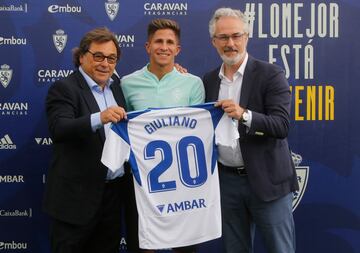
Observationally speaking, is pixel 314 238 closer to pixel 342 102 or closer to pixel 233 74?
pixel 342 102

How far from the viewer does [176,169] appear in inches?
90.9

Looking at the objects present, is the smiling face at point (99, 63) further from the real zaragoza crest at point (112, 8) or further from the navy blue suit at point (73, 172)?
the real zaragoza crest at point (112, 8)

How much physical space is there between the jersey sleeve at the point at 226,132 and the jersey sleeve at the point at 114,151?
462mm

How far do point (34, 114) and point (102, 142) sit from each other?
3.59 ft

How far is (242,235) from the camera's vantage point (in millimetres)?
2439

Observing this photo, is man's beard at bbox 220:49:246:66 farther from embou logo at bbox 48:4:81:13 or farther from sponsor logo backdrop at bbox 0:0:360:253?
embou logo at bbox 48:4:81:13

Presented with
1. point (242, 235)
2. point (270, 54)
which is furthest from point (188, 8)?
point (242, 235)

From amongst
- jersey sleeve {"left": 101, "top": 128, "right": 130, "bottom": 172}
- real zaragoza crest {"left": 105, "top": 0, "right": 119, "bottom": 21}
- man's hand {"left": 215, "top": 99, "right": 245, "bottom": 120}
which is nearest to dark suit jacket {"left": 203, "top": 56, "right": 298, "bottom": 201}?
man's hand {"left": 215, "top": 99, "right": 245, "bottom": 120}

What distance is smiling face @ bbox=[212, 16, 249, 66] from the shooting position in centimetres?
225

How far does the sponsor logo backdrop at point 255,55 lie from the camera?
3072 millimetres

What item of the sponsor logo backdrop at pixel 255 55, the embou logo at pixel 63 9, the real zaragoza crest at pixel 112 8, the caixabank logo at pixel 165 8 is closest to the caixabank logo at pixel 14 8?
the sponsor logo backdrop at pixel 255 55

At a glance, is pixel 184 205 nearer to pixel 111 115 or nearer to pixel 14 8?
pixel 111 115

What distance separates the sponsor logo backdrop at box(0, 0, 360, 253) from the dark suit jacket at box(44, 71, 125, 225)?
3.19 ft

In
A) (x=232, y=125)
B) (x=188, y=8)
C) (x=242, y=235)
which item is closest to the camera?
(x=232, y=125)
